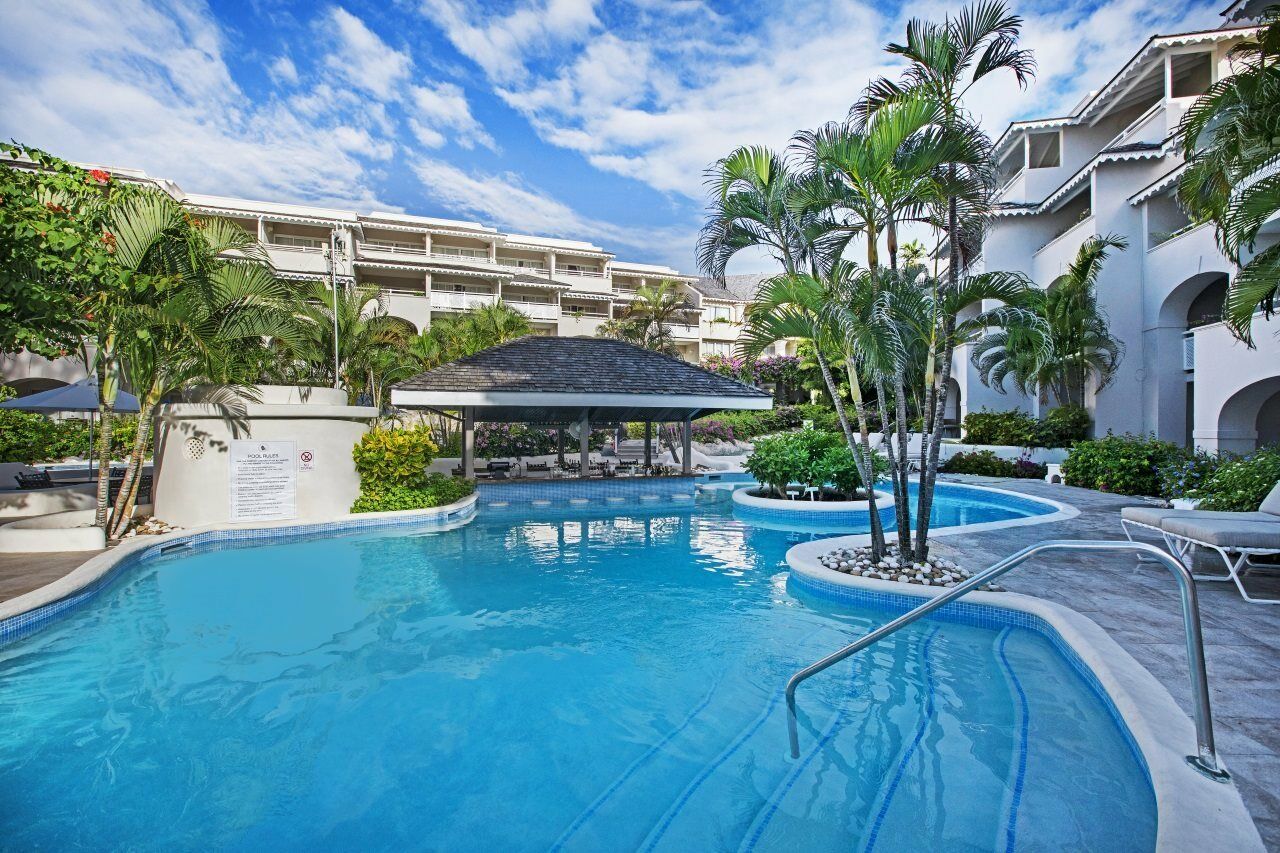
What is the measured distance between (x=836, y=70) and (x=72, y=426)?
92.1ft

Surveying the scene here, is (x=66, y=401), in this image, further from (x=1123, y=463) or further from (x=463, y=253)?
(x=463, y=253)

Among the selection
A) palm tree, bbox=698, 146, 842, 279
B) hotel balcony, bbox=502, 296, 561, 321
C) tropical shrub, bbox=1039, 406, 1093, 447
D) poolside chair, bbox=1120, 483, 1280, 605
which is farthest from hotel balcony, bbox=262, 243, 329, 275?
poolside chair, bbox=1120, 483, 1280, 605

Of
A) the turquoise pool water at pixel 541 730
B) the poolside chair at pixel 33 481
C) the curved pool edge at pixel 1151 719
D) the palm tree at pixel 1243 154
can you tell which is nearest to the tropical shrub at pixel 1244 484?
the palm tree at pixel 1243 154

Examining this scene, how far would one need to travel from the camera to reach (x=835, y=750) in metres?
4.34

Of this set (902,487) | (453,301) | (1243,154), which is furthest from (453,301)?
(1243,154)

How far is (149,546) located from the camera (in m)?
10.1

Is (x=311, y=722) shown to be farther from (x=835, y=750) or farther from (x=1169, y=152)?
(x=1169, y=152)

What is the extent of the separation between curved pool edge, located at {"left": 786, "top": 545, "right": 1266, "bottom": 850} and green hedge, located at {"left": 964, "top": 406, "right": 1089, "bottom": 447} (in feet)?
51.4

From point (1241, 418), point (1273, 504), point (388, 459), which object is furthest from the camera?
point (388, 459)

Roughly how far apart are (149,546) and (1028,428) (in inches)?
913

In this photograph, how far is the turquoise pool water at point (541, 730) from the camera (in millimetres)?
3547

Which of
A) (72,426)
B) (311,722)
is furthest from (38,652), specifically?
(72,426)

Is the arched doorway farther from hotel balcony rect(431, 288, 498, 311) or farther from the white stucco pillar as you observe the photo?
hotel balcony rect(431, 288, 498, 311)

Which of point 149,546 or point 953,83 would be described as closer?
point 953,83
